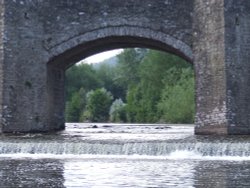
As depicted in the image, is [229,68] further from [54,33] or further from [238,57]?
[54,33]

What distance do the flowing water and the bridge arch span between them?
621 centimetres

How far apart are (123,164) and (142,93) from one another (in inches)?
1714

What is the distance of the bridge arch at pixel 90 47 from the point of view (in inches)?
843

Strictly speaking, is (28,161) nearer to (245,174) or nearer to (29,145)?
(29,145)

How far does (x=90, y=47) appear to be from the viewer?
23469mm

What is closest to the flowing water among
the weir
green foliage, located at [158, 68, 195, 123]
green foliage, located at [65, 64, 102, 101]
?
the weir

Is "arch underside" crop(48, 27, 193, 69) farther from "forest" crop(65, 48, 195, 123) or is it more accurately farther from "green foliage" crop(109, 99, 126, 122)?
"green foliage" crop(109, 99, 126, 122)

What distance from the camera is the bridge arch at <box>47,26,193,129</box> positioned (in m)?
21.4

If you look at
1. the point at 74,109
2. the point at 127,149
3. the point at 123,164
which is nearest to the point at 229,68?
the point at 127,149

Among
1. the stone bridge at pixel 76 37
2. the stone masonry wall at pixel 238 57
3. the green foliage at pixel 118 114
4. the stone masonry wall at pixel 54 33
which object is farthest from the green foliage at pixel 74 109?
the stone masonry wall at pixel 238 57

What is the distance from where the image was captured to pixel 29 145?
1574 cm

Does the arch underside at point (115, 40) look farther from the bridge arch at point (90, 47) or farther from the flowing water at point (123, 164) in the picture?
the flowing water at point (123, 164)

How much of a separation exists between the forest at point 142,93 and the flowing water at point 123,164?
23740mm

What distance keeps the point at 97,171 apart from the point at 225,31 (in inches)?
356
